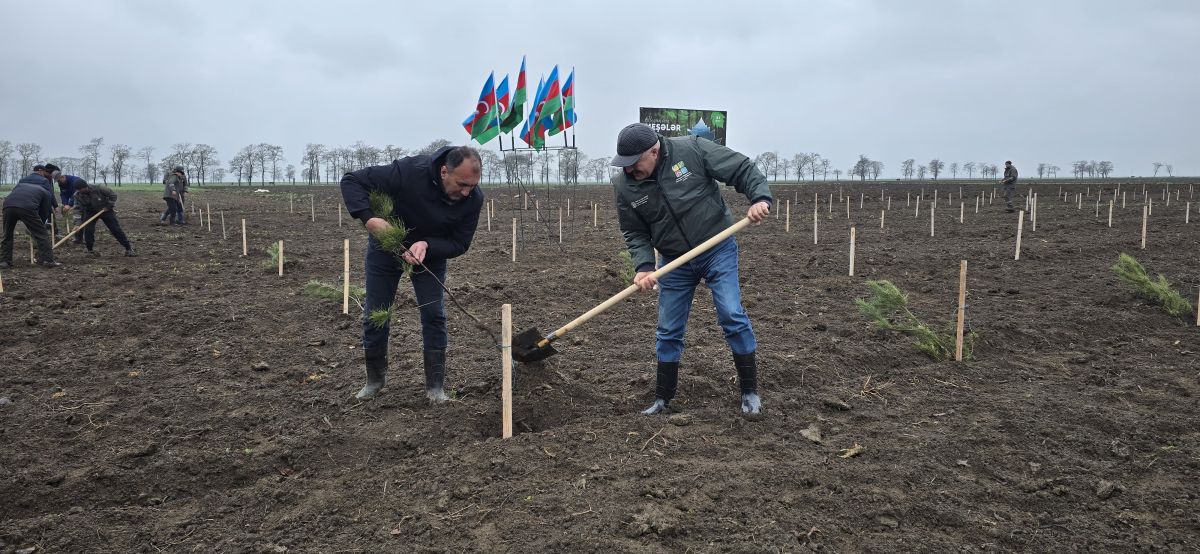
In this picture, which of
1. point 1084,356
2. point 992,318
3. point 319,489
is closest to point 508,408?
point 319,489

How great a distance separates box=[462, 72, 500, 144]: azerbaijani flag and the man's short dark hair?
9089 mm

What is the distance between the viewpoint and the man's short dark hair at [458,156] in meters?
3.95

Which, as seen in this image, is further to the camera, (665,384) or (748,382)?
(665,384)

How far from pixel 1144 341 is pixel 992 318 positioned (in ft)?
3.77

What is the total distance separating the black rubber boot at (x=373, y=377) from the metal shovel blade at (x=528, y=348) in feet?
3.04

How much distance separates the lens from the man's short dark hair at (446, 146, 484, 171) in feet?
13.0

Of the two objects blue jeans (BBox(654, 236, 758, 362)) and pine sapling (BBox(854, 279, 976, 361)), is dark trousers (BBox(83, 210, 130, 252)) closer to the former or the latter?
blue jeans (BBox(654, 236, 758, 362))

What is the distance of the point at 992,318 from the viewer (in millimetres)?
6633

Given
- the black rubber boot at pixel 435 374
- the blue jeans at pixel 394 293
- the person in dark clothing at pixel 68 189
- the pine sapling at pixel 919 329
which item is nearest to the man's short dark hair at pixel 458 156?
the blue jeans at pixel 394 293

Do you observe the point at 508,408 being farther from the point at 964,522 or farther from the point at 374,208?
the point at 964,522

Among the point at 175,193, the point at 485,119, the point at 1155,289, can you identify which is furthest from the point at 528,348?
the point at 175,193

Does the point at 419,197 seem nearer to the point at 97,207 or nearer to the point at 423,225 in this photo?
the point at 423,225

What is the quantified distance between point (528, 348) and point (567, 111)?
10.9 m

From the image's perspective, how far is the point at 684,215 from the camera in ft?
13.4
